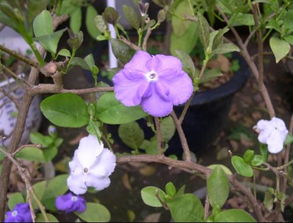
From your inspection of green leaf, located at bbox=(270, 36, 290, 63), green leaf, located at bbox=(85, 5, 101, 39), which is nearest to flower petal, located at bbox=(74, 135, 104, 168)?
green leaf, located at bbox=(270, 36, 290, 63)

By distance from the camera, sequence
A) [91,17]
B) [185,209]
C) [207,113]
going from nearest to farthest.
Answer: [185,209] → [207,113] → [91,17]

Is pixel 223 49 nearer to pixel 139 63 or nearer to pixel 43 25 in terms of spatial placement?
pixel 139 63

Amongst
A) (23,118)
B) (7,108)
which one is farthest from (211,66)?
(23,118)

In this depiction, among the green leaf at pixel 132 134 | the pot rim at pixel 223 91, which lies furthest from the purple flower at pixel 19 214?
the pot rim at pixel 223 91

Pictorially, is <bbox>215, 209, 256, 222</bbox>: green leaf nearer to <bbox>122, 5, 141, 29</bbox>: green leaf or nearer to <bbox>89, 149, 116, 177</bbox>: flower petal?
<bbox>89, 149, 116, 177</bbox>: flower petal

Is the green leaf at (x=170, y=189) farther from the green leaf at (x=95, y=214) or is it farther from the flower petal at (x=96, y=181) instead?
the green leaf at (x=95, y=214)

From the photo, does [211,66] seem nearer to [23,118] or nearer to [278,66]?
[278,66]

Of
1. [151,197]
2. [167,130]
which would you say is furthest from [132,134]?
[151,197]
